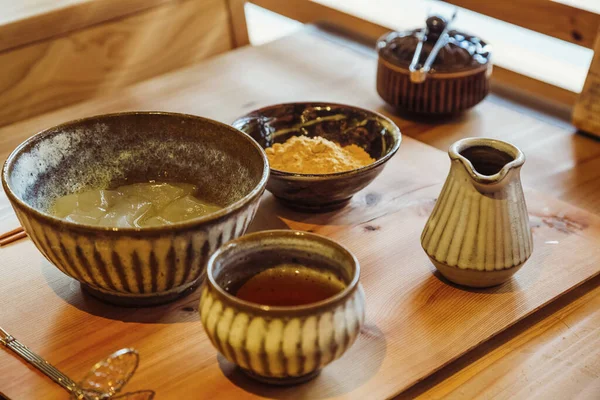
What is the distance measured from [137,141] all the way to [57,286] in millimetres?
248

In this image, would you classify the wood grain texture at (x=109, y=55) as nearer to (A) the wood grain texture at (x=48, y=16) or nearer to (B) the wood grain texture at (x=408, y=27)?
(A) the wood grain texture at (x=48, y=16)

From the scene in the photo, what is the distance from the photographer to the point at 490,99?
1.71m

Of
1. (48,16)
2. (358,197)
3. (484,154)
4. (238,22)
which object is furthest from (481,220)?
(238,22)

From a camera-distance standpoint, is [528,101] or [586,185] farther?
[528,101]

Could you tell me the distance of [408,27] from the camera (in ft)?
6.66

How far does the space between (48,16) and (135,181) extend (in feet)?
2.91

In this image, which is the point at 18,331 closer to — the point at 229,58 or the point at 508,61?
the point at 229,58

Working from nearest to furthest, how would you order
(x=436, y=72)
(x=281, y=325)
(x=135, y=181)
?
1. (x=281, y=325)
2. (x=135, y=181)
3. (x=436, y=72)

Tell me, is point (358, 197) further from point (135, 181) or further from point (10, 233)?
point (10, 233)

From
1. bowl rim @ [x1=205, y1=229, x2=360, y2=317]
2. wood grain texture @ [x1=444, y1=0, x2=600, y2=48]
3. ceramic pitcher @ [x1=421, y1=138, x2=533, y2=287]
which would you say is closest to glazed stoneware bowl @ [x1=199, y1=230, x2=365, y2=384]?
bowl rim @ [x1=205, y1=229, x2=360, y2=317]

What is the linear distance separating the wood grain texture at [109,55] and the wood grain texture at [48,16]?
0.02 m

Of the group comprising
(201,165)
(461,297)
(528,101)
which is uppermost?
(201,165)

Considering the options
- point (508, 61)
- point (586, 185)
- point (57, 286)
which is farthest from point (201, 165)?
point (508, 61)

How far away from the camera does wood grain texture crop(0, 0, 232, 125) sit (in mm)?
1854
